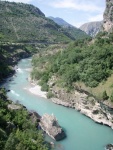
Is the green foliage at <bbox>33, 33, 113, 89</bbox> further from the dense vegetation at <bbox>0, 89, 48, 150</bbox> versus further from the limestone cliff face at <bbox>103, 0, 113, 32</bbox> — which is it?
the limestone cliff face at <bbox>103, 0, 113, 32</bbox>

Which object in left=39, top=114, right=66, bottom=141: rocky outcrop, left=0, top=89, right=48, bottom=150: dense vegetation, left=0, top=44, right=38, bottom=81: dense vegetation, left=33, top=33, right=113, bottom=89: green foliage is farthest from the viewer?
left=0, top=44, right=38, bottom=81: dense vegetation

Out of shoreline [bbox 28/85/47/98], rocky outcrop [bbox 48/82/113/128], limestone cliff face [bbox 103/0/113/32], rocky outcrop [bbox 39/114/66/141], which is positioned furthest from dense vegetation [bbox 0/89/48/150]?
limestone cliff face [bbox 103/0/113/32]

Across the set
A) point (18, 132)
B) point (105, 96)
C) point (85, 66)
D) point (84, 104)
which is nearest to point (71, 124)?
point (84, 104)

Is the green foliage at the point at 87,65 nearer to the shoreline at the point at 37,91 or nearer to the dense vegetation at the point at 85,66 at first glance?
the dense vegetation at the point at 85,66

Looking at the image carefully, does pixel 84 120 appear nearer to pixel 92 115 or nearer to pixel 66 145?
pixel 92 115

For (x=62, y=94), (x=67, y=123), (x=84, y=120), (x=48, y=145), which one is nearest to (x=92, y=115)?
(x=84, y=120)

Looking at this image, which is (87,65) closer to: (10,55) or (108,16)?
(10,55)

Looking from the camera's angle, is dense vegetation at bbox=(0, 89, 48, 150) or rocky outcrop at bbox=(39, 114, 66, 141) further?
rocky outcrop at bbox=(39, 114, 66, 141)
